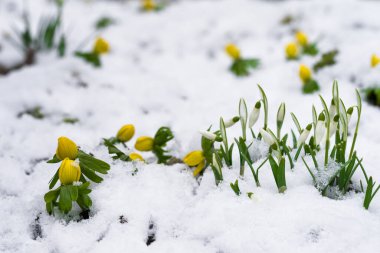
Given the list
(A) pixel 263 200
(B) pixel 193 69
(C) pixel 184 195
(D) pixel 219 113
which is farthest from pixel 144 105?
(A) pixel 263 200

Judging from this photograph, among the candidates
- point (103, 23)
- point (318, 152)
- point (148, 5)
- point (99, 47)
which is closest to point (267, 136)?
point (318, 152)

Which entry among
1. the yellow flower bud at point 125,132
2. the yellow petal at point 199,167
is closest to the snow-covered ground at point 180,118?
the yellow petal at point 199,167

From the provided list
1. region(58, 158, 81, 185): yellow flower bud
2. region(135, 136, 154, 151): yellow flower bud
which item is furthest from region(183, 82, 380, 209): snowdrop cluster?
region(58, 158, 81, 185): yellow flower bud

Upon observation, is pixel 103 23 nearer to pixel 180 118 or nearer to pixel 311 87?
pixel 180 118

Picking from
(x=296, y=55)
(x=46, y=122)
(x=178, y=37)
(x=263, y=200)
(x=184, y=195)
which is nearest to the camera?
(x=263, y=200)

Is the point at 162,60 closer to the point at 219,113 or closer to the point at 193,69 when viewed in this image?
the point at 193,69

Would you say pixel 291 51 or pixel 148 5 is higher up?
pixel 291 51

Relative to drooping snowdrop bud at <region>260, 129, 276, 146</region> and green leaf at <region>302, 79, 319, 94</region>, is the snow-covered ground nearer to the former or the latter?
green leaf at <region>302, 79, 319, 94</region>

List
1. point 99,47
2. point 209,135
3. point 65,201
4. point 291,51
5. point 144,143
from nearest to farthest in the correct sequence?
point 65,201
point 209,135
point 144,143
point 291,51
point 99,47
